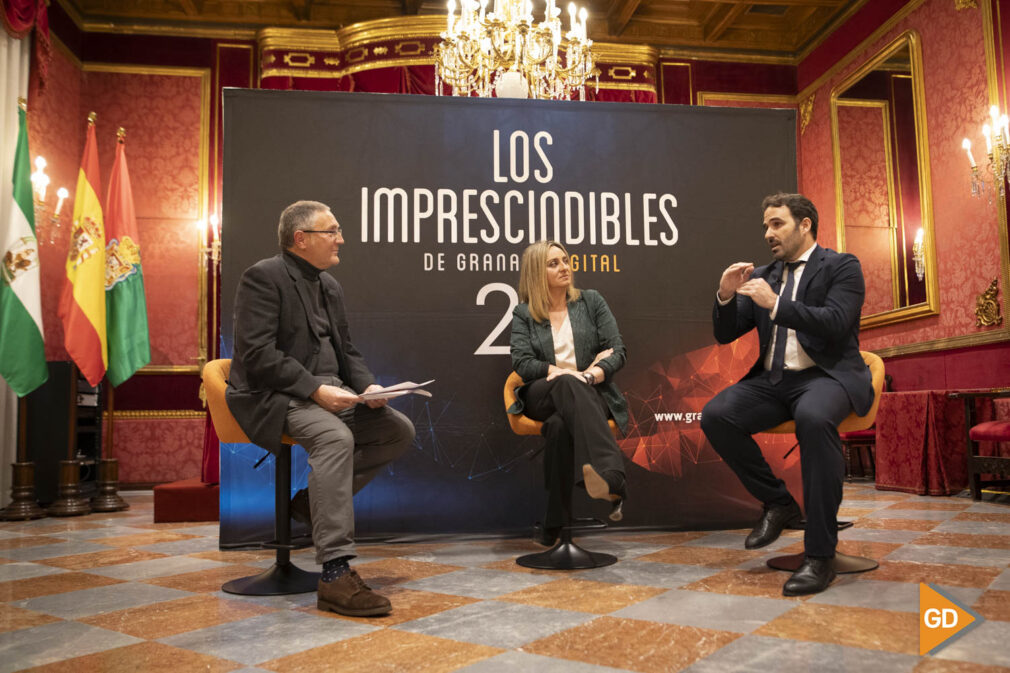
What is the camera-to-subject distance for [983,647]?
1.68 meters

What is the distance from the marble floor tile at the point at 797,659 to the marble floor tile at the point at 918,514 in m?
2.38

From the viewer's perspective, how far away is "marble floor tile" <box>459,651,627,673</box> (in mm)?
1593

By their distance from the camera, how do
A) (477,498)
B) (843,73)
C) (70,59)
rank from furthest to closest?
(843,73), (70,59), (477,498)

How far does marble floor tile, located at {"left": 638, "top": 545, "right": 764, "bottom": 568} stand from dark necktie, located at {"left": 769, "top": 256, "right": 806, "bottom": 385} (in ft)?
2.15

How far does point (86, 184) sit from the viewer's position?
16.1 feet

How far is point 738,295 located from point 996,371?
3250mm

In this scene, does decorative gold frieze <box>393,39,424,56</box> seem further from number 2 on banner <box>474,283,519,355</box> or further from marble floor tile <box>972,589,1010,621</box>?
marble floor tile <box>972,589,1010,621</box>

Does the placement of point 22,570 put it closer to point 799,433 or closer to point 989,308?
point 799,433

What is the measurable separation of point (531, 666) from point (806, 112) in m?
7.34

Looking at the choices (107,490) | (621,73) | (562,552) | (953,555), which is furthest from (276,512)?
(621,73)

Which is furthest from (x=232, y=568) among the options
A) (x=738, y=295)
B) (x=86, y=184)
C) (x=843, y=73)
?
(x=843, y=73)

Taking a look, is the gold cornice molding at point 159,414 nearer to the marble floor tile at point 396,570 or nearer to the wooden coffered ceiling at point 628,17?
the wooden coffered ceiling at point 628,17

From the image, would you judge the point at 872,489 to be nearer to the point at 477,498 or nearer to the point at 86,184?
the point at 477,498

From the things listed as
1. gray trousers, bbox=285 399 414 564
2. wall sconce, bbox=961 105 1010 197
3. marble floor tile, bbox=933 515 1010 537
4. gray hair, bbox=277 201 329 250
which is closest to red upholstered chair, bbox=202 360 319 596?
gray trousers, bbox=285 399 414 564
